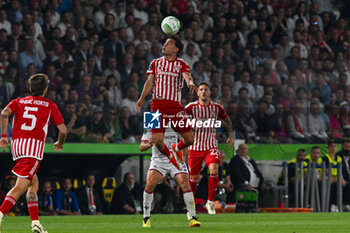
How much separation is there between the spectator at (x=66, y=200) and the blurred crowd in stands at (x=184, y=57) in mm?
1010

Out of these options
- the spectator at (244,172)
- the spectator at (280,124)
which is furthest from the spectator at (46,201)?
the spectator at (280,124)

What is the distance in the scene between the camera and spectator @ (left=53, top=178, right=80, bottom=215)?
16344 mm

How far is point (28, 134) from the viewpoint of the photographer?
8.51 meters

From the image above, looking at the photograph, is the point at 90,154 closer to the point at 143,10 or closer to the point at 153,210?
the point at 153,210

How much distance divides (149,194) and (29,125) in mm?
2287

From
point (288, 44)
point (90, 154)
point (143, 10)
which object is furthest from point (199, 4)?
point (90, 154)

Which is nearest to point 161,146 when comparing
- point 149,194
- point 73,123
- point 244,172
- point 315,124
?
point 149,194

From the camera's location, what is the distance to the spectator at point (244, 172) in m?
17.3

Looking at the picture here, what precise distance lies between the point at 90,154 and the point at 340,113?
19.4 feet

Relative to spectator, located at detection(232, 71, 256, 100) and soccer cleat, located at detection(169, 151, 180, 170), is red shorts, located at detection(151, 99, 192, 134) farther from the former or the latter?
spectator, located at detection(232, 71, 256, 100)

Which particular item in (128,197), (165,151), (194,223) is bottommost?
(194,223)

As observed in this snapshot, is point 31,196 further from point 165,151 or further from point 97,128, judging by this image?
point 97,128

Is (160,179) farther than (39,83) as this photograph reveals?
Yes

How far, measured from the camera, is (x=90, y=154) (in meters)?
16.8
